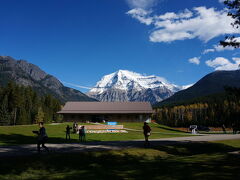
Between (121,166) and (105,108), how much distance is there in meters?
55.6

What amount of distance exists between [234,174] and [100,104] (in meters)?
63.0

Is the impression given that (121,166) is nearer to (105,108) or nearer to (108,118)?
(108,118)

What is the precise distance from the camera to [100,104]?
233ft

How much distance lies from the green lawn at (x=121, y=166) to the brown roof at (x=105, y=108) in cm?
4682

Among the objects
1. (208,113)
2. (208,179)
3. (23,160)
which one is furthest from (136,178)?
(208,113)

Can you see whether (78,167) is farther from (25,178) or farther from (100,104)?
(100,104)

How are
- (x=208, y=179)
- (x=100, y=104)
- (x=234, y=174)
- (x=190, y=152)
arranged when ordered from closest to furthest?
(x=208, y=179) → (x=234, y=174) → (x=190, y=152) → (x=100, y=104)

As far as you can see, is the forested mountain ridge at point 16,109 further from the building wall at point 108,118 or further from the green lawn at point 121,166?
the green lawn at point 121,166

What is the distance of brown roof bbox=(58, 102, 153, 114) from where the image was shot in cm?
6400

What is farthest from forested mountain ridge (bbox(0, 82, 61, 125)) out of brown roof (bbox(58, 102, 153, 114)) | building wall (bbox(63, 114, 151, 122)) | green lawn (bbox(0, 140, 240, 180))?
green lawn (bbox(0, 140, 240, 180))

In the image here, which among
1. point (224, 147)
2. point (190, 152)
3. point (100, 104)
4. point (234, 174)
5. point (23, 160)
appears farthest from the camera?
point (100, 104)

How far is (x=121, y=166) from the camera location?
12117mm

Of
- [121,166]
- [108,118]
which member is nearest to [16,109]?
[108,118]

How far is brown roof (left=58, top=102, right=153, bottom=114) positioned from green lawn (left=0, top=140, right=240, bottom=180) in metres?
46.8
